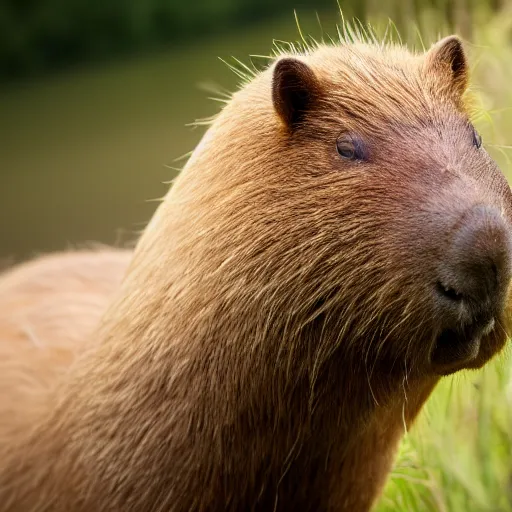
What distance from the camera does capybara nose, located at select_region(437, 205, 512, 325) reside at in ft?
6.25

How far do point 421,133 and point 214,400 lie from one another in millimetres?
819

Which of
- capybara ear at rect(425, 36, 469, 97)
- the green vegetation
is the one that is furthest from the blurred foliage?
capybara ear at rect(425, 36, 469, 97)

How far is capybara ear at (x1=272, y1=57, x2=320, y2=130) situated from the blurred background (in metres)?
6.70

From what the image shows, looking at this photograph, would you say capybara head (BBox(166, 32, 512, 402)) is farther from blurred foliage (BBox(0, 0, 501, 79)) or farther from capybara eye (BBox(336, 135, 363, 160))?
blurred foliage (BBox(0, 0, 501, 79))

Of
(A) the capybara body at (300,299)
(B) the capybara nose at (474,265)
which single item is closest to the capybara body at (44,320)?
(A) the capybara body at (300,299)

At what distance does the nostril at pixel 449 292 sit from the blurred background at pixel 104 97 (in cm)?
701

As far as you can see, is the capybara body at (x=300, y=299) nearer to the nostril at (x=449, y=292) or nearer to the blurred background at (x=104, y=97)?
the nostril at (x=449, y=292)

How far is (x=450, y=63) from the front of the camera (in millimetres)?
2332

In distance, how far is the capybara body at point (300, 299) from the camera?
2.01 meters

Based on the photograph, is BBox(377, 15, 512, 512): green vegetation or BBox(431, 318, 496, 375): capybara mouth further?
BBox(377, 15, 512, 512): green vegetation

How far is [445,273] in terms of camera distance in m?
1.92

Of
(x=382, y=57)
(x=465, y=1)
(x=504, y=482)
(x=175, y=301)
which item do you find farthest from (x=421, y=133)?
(x=465, y=1)

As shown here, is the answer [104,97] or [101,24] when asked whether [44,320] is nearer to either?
[104,97]

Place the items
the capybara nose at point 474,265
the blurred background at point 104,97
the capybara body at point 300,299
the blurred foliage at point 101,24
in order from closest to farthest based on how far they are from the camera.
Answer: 1. the capybara nose at point 474,265
2. the capybara body at point 300,299
3. the blurred background at point 104,97
4. the blurred foliage at point 101,24
